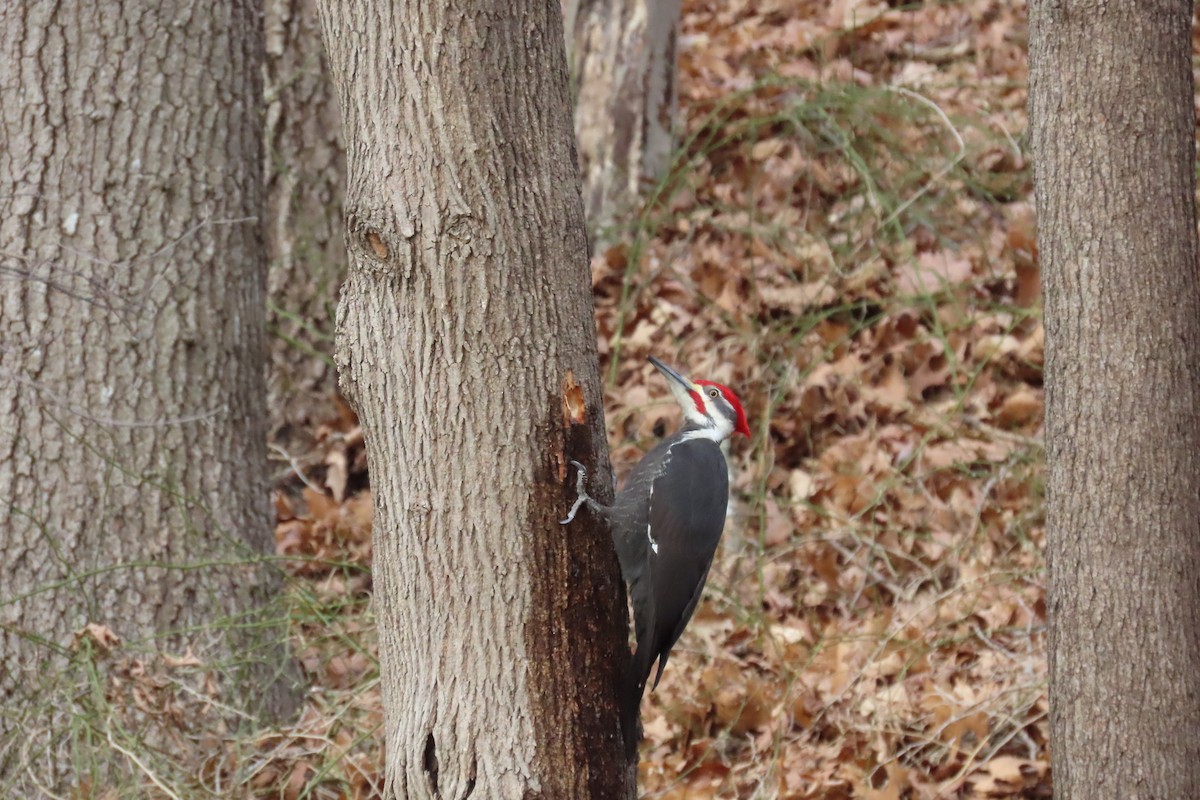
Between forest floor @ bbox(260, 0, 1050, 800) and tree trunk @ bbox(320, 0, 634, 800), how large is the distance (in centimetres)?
116

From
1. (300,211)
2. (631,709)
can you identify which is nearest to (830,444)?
(300,211)

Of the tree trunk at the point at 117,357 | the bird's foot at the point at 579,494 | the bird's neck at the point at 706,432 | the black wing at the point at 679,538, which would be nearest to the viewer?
the bird's foot at the point at 579,494

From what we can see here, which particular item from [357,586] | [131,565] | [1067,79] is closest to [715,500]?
[1067,79]

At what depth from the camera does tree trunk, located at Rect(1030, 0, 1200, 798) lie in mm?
2631

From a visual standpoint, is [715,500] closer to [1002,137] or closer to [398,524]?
[398,524]

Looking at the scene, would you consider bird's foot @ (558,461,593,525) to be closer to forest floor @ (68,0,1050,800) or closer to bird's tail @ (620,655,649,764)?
bird's tail @ (620,655,649,764)

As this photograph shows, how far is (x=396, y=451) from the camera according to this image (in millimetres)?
2578

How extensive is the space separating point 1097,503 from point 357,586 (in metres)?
3.18

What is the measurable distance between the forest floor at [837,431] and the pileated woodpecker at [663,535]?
0.81 m

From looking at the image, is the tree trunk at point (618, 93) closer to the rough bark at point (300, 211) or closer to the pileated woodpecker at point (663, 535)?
the rough bark at point (300, 211)

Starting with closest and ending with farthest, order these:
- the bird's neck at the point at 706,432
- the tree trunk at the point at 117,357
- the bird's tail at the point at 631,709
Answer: the bird's tail at the point at 631,709, the tree trunk at the point at 117,357, the bird's neck at the point at 706,432

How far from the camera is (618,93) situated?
6.29 m

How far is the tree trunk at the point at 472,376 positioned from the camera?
8.16 feet

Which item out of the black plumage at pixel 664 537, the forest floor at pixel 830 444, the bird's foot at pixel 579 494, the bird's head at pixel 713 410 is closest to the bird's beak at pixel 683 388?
the bird's head at pixel 713 410
